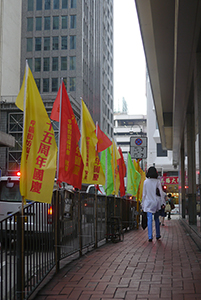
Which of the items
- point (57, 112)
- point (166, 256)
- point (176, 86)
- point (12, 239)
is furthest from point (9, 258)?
point (176, 86)

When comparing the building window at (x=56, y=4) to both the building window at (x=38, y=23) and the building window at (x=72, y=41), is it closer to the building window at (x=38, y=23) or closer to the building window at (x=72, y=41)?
the building window at (x=38, y=23)

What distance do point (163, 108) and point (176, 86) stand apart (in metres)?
8.14

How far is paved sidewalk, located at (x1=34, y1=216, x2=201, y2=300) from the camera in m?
5.29

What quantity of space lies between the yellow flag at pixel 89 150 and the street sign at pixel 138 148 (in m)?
8.14

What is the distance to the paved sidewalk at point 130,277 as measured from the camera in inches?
208

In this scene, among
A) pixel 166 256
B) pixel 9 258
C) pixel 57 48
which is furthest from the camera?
pixel 57 48

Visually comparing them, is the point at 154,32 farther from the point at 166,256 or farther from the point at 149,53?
the point at 166,256

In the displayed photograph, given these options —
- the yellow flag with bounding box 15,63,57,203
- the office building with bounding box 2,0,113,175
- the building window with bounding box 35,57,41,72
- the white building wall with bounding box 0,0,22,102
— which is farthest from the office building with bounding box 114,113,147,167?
the yellow flag with bounding box 15,63,57,203

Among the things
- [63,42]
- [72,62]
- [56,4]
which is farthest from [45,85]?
[56,4]

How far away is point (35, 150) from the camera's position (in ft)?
17.9

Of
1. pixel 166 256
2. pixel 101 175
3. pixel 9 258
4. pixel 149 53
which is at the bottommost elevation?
A: pixel 166 256

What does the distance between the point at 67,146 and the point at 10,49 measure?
45.1 metres

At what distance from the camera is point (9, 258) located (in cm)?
474

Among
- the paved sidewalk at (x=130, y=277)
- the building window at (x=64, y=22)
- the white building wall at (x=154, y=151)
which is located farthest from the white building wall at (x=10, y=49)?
the paved sidewalk at (x=130, y=277)
